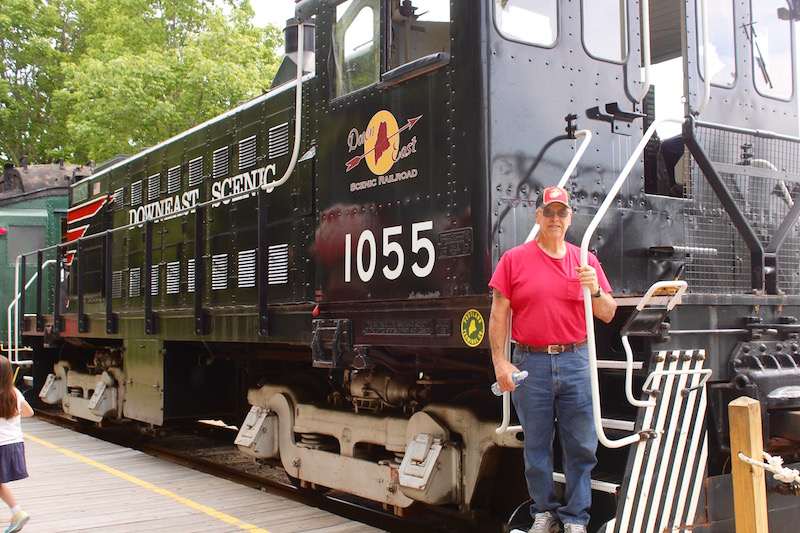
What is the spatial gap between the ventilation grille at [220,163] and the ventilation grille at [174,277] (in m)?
1.09

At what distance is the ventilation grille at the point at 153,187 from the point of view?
364 inches

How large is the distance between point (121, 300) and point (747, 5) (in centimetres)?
748

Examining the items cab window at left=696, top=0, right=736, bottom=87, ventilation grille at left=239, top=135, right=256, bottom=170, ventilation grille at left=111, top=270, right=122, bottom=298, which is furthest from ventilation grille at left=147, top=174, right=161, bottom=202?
cab window at left=696, top=0, right=736, bottom=87

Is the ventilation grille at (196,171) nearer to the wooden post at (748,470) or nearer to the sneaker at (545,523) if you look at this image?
the sneaker at (545,523)

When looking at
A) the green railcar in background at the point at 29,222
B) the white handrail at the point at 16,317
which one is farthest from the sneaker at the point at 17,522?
the green railcar in background at the point at 29,222

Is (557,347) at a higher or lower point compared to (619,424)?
higher

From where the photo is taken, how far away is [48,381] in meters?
11.6

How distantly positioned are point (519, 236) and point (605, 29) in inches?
56.5

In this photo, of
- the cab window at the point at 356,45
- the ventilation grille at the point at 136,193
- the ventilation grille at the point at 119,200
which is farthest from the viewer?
the ventilation grille at the point at 119,200

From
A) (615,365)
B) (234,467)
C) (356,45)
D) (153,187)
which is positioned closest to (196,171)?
(153,187)

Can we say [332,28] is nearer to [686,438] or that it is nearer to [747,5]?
[747,5]

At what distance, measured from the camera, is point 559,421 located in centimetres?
387

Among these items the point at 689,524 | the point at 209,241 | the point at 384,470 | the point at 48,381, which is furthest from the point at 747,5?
the point at 48,381

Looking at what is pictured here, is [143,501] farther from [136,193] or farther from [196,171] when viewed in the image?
[136,193]
